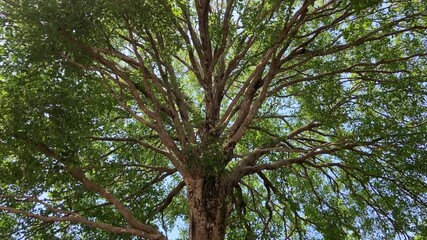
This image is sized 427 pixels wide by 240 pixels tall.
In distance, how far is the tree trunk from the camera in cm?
565

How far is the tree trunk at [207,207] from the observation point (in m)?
5.65

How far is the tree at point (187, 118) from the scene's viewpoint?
204 inches

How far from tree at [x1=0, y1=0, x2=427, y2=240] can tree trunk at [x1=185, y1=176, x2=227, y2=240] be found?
0.02 m

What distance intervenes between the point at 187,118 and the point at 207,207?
2047 millimetres

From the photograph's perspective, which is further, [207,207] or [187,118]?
[187,118]

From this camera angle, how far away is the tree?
518 cm

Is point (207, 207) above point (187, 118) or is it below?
below

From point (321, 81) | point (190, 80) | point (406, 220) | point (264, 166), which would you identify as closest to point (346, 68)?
point (321, 81)

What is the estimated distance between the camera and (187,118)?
7328 mm

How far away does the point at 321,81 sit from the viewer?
24.5ft

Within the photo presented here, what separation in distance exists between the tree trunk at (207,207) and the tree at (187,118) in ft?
0.07

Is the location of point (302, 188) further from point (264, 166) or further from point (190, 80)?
point (190, 80)

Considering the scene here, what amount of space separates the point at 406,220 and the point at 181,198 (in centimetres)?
534

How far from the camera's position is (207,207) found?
19.1 ft
